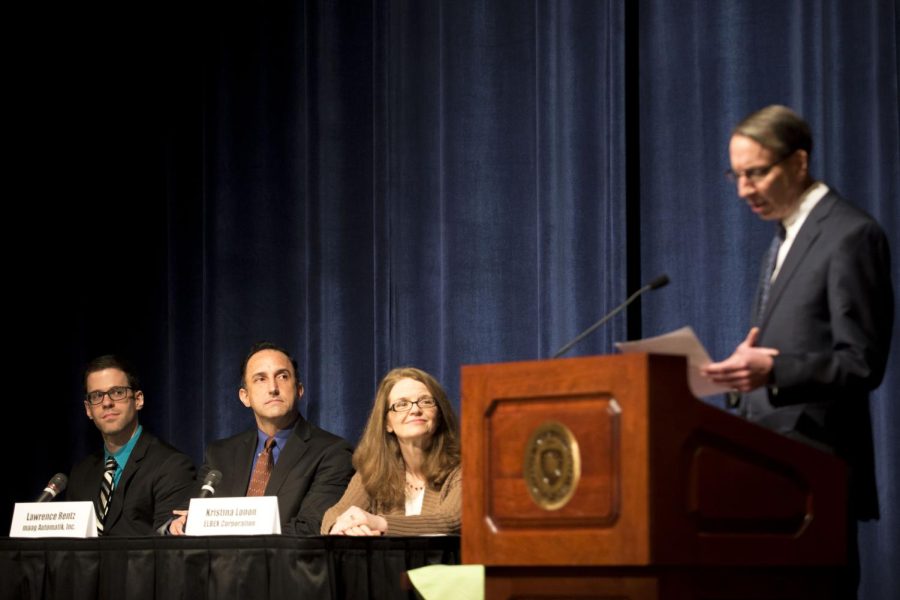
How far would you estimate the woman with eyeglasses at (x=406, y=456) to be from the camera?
4043mm

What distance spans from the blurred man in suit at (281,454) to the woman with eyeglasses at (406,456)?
332 mm

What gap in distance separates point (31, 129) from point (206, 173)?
869mm

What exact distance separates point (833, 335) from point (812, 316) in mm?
57

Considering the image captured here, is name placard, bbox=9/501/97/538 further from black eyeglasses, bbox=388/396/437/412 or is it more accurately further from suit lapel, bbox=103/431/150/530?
black eyeglasses, bbox=388/396/437/412

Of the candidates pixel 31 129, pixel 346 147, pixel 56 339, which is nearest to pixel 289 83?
pixel 346 147

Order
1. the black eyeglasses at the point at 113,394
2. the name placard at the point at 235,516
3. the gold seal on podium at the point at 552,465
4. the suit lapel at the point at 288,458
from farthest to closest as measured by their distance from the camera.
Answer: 1. the black eyeglasses at the point at 113,394
2. the suit lapel at the point at 288,458
3. the name placard at the point at 235,516
4. the gold seal on podium at the point at 552,465

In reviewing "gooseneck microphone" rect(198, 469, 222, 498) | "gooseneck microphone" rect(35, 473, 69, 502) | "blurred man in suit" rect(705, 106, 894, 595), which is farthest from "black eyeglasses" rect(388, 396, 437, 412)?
"blurred man in suit" rect(705, 106, 894, 595)

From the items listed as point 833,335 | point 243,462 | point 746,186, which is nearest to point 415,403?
point 243,462

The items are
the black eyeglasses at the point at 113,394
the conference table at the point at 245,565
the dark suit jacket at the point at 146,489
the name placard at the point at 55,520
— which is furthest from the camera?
the black eyeglasses at the point at 113,394

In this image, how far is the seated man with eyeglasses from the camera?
4812 millimetres

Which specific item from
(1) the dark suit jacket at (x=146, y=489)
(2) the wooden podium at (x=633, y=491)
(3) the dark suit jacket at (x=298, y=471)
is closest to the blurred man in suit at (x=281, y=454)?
(3) the dark suit jacket at (x=298, y=471)

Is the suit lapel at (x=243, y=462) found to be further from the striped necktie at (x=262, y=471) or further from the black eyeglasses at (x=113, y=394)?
the black eyeglasses at (x=113, y=394)

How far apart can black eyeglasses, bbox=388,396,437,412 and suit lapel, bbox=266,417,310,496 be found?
0.62 metres

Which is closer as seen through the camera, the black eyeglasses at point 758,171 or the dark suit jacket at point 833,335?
the dark suit jacket at point 833,335
